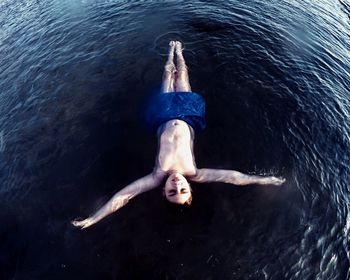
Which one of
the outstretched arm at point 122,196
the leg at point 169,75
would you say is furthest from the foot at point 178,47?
the outstretched arm at point 122,196

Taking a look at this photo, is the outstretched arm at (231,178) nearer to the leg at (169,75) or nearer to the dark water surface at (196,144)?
the dark water surface at (196,144)

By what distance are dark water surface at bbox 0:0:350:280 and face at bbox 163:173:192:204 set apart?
45.5 inches

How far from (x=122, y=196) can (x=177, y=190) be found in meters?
2.20

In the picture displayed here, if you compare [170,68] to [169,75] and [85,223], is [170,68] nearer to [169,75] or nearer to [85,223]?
[169,75]

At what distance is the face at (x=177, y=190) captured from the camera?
10.9 meters

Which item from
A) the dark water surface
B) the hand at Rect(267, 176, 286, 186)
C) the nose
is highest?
the nose

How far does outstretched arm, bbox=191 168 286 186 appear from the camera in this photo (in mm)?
11742

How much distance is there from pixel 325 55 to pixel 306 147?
27.2 ft

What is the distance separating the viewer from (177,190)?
10.8 metres

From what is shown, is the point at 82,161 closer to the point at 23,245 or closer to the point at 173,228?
the point at 23,245

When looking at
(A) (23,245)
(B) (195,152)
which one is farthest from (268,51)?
(A) (23,245)

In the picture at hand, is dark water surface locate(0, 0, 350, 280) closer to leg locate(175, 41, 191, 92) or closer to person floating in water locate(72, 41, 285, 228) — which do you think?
person floating in water locate(72, 41, 285, 228)

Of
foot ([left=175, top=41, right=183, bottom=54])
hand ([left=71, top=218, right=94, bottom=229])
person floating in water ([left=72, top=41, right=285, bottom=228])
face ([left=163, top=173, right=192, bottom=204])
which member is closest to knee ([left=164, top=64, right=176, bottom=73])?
person floating in water ([left=72, top=41, right=285, bottom=228])

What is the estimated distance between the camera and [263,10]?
2270 centimetres
